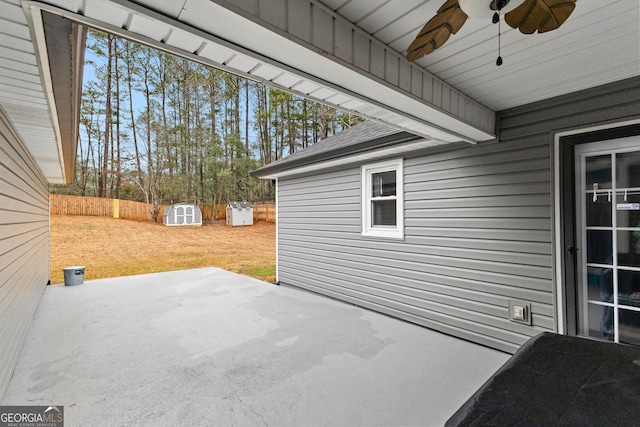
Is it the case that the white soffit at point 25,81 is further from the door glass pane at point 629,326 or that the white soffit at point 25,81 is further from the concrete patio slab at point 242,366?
the door glass pane at point 629,326

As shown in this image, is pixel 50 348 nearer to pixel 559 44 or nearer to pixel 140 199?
pixel 559 44

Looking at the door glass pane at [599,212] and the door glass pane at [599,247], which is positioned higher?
the door glass pane at [599,212]

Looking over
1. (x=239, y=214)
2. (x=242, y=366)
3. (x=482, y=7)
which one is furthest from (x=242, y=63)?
(x=239, y=214)

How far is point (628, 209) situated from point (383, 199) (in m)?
2.43

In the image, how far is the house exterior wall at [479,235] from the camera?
102 inches

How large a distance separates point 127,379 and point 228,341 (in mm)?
947

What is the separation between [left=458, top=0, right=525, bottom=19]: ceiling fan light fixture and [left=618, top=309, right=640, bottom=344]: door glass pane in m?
2.57

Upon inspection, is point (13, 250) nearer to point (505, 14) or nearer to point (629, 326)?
point (505, 14)

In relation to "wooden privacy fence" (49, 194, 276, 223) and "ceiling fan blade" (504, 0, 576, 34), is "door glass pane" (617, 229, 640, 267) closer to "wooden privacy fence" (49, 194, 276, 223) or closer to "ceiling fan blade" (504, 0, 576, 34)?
"ceiling fan blade" (504, 0, 576, 34)

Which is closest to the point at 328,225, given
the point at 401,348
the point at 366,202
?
the point at 366,202

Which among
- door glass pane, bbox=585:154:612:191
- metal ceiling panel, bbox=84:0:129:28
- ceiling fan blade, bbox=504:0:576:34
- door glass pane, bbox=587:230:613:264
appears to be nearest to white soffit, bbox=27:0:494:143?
metal ceiling panel, bbox=84:0:129:28

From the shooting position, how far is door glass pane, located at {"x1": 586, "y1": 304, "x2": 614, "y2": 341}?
2342 millimetres

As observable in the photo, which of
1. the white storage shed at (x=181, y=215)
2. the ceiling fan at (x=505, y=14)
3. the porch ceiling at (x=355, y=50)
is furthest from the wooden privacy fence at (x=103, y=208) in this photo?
the ceiling fan at (x=505, y=14)

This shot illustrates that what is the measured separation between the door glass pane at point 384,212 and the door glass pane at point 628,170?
87.3 inches
